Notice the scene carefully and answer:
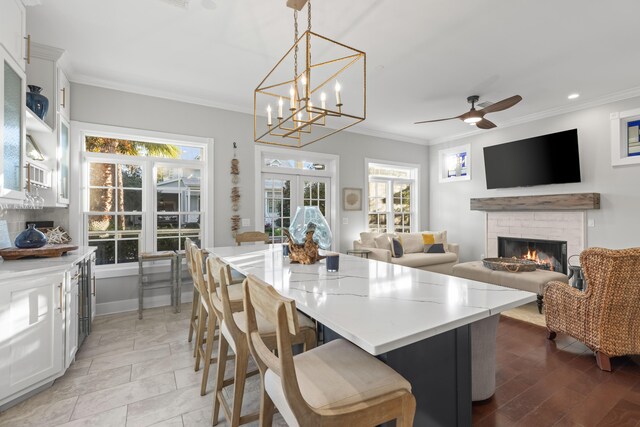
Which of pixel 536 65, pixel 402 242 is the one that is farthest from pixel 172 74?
pixel 402 242

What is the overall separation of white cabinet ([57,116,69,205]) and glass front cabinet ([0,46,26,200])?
980mm

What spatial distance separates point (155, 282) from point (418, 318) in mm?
3763

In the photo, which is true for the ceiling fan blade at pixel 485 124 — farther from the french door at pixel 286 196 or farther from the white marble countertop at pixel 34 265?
the white marble countertop at pixel 34 265

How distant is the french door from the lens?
513 centimetres

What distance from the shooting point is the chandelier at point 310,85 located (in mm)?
2172

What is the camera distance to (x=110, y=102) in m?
3.88

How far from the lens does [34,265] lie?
2.19 metres

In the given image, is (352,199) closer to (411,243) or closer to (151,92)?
(411,243)

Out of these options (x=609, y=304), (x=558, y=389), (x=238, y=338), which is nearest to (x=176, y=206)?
(x=238, y=338)

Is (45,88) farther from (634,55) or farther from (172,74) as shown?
(634,55)

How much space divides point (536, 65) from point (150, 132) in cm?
475

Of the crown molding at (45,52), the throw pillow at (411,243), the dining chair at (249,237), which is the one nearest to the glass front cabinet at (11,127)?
the crown molding at (45,52)

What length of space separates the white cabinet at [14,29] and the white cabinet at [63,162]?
39.1 inches

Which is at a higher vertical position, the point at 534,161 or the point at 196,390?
the point at 534,161
